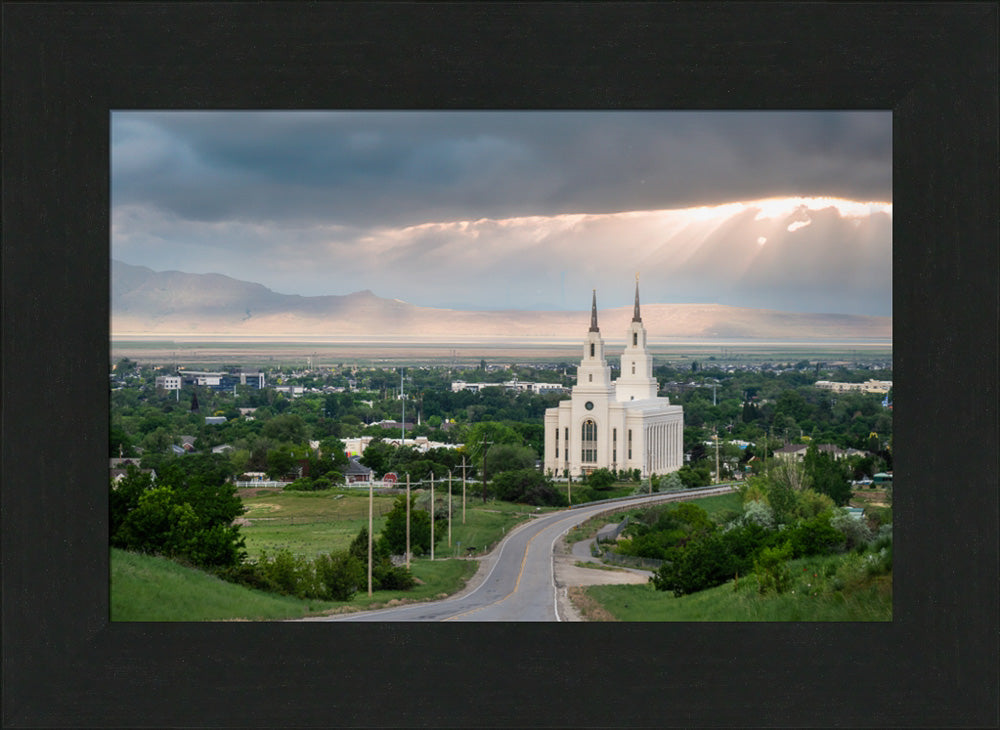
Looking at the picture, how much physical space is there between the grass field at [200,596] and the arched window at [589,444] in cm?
183

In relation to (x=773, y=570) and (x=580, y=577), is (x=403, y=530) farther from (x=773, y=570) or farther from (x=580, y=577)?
(x=773, y=570)

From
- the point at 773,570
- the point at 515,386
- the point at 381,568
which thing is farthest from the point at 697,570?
the point at 381,568

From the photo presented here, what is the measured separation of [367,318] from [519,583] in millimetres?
2335

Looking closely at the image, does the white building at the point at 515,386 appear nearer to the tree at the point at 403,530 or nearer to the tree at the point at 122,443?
the tree at the point at 403,530

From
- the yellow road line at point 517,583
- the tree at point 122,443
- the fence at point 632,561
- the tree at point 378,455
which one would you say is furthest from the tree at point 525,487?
the tree at point 122,443

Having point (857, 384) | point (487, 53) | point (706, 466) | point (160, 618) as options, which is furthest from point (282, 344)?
point (857, 384)

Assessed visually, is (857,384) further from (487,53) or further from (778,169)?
(487,53)

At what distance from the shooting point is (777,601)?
17.8 feet

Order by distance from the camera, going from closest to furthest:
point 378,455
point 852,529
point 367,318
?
point 852,529 < point 367,318 < point 378,455

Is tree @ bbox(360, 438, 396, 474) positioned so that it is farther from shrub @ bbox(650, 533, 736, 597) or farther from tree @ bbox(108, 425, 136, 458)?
shrub @ bbox(650, 533, 736, 597)

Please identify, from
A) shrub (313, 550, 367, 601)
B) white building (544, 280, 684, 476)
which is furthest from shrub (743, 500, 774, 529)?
shrub (313, 550, 367, 601)

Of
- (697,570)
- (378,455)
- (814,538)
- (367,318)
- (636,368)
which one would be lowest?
(697,570)

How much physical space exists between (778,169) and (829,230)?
0.61 meters

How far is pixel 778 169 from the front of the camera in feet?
22.7
